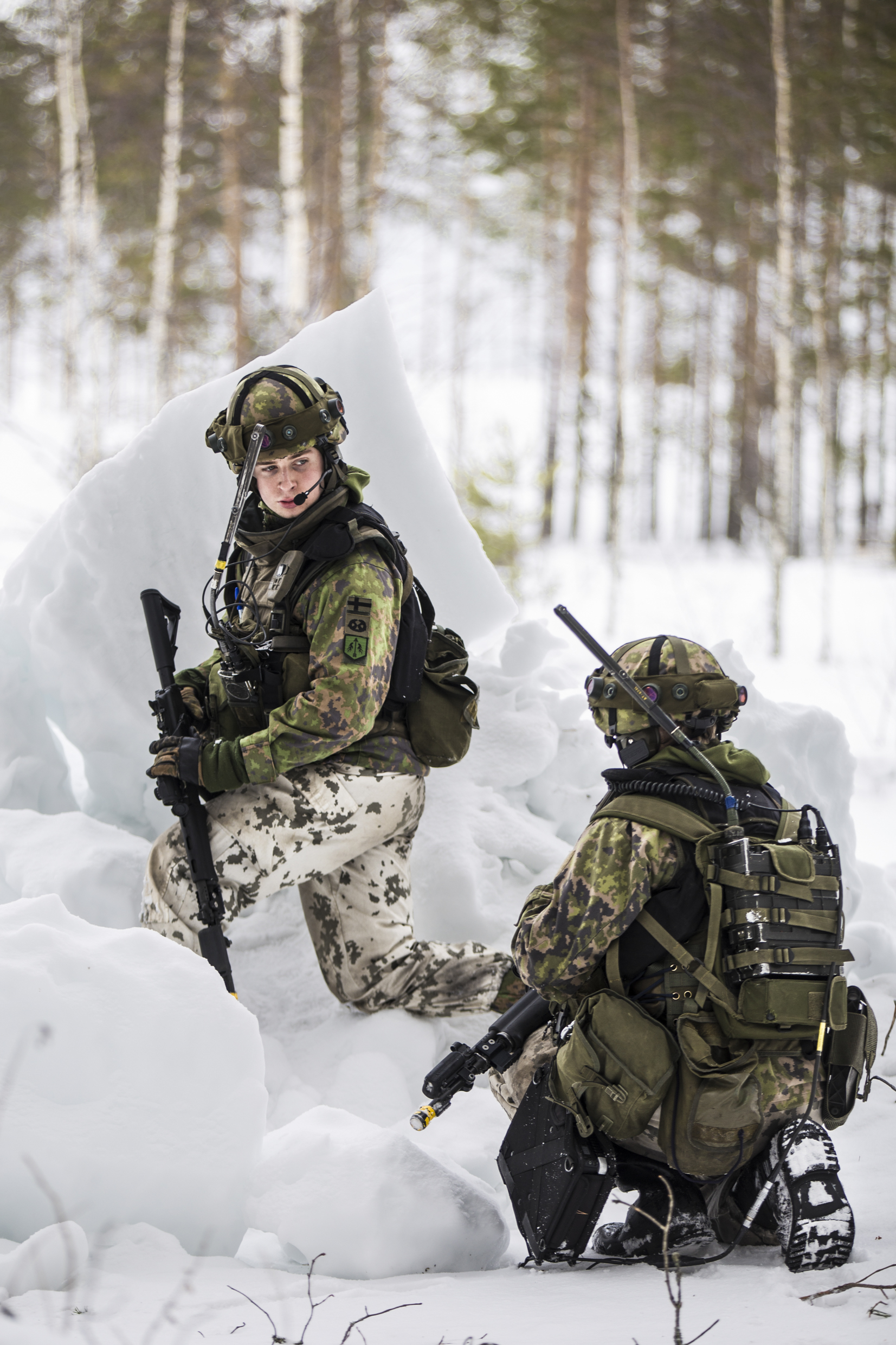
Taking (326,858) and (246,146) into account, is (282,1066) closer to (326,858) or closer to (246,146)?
(326,858)

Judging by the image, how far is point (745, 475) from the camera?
17.8 metres

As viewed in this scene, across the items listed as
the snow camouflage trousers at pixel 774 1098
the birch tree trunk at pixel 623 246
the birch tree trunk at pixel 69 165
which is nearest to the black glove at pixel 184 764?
the snow camouflage trousers at pixel 774 1098

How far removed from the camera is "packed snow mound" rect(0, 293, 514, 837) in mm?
3498

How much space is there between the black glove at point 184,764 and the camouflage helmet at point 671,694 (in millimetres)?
1036

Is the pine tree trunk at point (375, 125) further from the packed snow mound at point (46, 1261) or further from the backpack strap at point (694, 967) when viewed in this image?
the packed snow mound at point (46, 1261)

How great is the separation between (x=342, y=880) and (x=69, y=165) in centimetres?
1003

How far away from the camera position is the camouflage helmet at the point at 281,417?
2.73 m

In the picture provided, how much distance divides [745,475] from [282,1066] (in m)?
16.4

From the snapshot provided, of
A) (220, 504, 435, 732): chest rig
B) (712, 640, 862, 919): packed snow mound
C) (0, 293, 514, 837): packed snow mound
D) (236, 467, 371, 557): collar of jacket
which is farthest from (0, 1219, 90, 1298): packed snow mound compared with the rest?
(712, 640, 862, 919): packed snow mound

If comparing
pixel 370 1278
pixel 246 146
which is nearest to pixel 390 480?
pixel 370 1278

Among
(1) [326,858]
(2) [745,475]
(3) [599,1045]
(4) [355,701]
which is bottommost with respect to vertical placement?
(3) [599,1045]

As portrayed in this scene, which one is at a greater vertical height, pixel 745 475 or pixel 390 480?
pixel 745 475

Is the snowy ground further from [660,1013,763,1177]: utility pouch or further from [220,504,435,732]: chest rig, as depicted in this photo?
[220,504,435,732]: chest rig

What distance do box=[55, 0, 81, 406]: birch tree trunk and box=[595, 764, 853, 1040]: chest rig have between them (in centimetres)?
893
